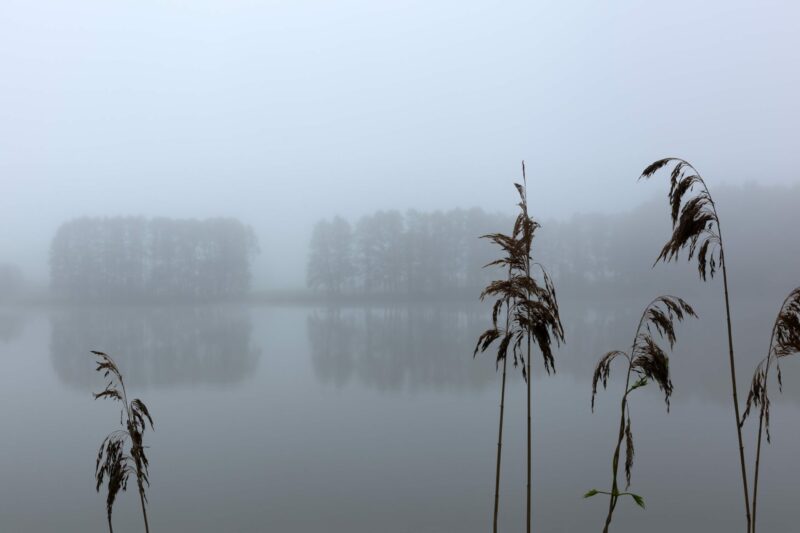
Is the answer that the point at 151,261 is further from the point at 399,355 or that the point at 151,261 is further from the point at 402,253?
the point at 399,355

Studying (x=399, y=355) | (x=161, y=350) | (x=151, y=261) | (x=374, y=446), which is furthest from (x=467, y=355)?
(x=151, y=261)

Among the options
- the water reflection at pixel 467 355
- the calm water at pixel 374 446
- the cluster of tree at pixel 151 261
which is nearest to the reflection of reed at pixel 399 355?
the water reflection at pixel 467 355

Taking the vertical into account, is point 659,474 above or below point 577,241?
below

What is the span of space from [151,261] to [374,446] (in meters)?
77.1

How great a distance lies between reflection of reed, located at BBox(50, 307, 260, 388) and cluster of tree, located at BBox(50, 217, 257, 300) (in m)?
28.9

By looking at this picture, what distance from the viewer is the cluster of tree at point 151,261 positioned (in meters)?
76.1

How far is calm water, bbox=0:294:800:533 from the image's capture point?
7852 mm

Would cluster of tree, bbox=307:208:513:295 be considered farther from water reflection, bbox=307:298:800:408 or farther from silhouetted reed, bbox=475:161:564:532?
silhouetted reed, bbox=475:161:564:532

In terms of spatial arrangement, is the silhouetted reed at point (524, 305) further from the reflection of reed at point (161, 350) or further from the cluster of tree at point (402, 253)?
the cluster of tree at point (402, 253)

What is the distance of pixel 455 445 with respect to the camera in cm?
1160

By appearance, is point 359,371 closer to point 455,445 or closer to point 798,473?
point 455,445

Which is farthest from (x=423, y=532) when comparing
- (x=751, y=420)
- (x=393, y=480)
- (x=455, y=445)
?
A: (x=751, y=420)

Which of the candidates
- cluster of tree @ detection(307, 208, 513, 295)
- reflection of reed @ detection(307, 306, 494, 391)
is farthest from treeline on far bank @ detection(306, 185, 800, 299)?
reflection of reed @ detection(307, 306, 494, 391)

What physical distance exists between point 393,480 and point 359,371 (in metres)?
13.1
